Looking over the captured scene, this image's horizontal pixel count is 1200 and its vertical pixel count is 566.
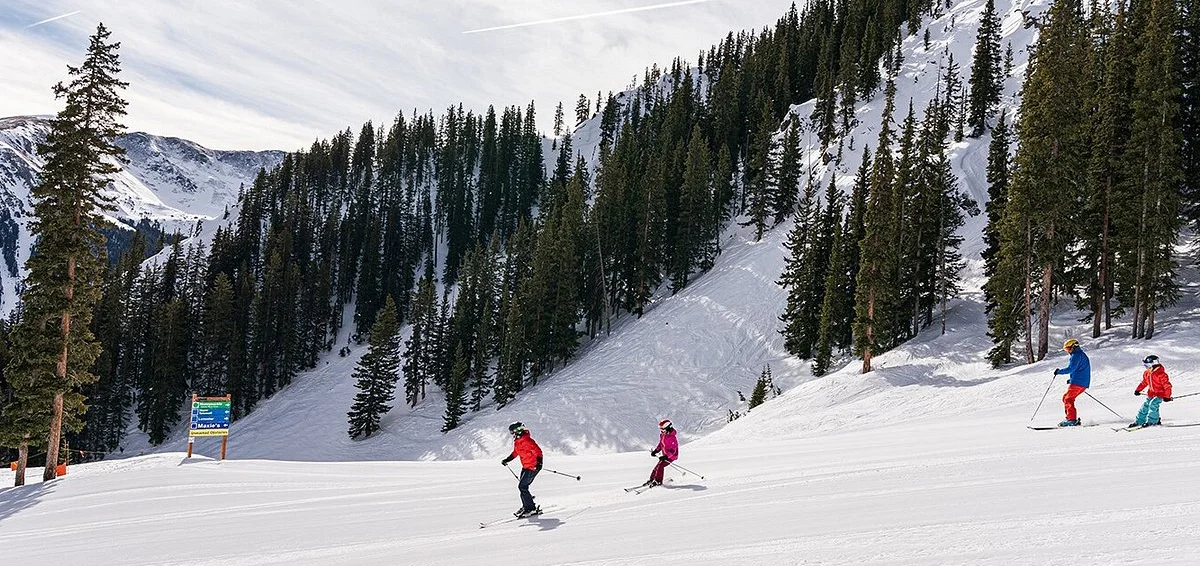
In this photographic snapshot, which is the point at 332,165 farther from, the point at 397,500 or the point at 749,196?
the point at 397,500

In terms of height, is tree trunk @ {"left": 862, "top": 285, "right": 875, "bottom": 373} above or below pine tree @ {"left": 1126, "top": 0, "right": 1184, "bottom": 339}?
below

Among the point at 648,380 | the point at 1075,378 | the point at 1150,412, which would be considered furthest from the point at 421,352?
the point at 1150,412

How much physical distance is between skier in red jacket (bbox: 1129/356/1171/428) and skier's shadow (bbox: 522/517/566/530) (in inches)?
517

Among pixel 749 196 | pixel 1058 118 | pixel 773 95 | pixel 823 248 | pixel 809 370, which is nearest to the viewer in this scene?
pixel 1058 118

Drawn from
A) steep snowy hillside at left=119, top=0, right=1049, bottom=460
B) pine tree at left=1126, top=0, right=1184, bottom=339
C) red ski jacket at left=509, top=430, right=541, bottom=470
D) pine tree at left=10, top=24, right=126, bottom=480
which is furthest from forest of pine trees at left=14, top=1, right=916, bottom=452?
red ski jacket at left=509, top=430, right=541, bottom=470

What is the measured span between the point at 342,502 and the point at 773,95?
101250mm

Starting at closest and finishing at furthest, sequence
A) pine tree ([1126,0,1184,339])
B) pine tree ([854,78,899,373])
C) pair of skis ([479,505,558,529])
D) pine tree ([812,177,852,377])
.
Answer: pair of skis ([479,505,558,529]) < pine tree ([1126,0,1184,339]) < pine tree ([854,78,899,373]) < pine tree ([812,177,852,377])

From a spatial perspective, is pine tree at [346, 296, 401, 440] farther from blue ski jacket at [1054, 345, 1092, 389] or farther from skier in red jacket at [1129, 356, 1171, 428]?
skier in red jacket at [1129, 356, 1171, 428]

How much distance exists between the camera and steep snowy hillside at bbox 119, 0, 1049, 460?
152 feet

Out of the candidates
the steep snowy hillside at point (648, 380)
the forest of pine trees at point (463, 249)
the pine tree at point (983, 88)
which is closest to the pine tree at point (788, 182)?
the forest of pine trees at point (463, 249)

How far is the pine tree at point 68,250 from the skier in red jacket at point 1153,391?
33161mm

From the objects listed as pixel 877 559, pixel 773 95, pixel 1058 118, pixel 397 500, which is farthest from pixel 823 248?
pixel 773 95

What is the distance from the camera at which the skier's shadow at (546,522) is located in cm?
1102

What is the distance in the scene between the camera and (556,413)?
47.9 m
